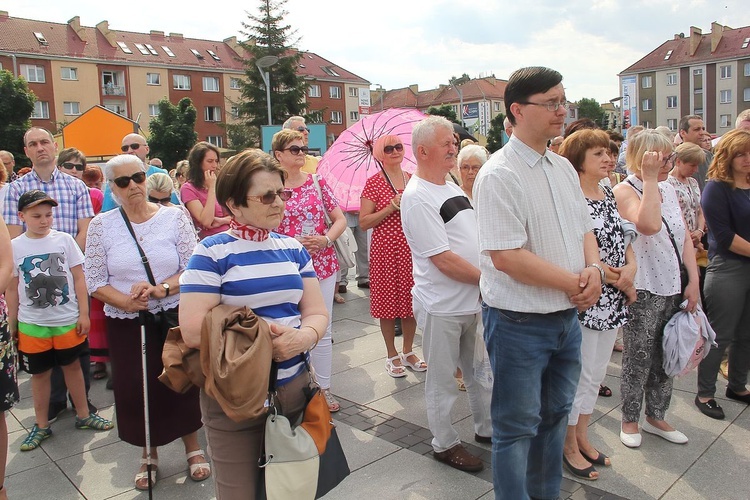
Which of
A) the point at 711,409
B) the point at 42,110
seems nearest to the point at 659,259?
the point at 711,409

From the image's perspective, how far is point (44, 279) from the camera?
4418 millimetres

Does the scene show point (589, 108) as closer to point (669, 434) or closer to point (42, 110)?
point (42, 110)

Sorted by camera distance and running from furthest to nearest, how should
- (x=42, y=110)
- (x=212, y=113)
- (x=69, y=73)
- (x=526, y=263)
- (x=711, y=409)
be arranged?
(x=212, y=113) → (x=69, y=73) → (x=42, y=110) → (x=711, y=409) → (x=526, y=263)

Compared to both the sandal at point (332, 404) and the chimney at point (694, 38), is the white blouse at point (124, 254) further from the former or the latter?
the chimney at point (694, 38)

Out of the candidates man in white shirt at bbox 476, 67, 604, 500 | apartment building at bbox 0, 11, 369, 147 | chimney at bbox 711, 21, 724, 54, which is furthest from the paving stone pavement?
chimney at bbox 711, 21, 724, 54

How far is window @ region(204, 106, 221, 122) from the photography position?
63531mm

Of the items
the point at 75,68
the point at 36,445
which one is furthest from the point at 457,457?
the point at 75,68

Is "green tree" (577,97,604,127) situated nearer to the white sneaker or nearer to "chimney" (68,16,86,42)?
"chimney" (68,16,86,42)

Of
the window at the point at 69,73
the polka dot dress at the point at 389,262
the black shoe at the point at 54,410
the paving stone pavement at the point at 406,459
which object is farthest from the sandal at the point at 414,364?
the window at the point at 69,73

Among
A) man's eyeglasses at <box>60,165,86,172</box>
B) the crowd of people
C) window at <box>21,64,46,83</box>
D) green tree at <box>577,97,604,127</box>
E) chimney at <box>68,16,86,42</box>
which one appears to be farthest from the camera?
green tree at <box>577,97,604,127</box>

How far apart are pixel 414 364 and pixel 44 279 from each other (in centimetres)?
321

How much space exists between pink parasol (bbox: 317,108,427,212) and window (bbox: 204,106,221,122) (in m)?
61.5

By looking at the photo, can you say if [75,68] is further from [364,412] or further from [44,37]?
[364,412]

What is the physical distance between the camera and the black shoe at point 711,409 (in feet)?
14.0
